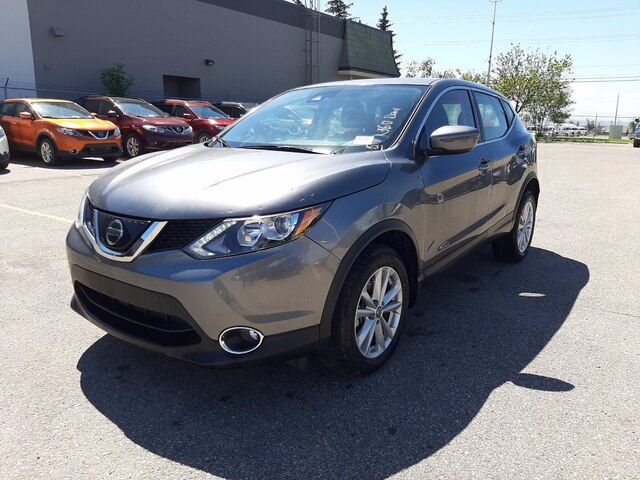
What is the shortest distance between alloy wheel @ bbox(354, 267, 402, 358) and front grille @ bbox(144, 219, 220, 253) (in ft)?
3.01

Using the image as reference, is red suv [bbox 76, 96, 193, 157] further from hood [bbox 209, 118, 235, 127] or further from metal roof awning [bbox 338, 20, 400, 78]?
metal roof awning [bbox 338, 20, 400, 78]

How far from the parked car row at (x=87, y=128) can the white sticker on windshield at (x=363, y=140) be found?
10.3m

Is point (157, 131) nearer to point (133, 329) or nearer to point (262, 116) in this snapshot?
point (262, 116)

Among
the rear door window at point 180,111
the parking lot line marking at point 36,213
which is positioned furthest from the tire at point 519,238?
the rear door window at point 180,111

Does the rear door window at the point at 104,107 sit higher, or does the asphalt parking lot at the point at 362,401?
the rear door window at the point at 104,107

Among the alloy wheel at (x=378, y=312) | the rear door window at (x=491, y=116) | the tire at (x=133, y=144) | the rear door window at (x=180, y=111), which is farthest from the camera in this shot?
the rear door window at (x=180, y=111)

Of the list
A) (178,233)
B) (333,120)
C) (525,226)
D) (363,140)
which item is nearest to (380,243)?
(363,140)

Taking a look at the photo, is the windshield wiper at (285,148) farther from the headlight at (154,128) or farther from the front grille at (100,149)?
the headlight at (154,128)

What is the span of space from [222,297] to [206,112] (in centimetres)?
1531

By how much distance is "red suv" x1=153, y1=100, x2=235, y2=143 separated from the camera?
15938 mm

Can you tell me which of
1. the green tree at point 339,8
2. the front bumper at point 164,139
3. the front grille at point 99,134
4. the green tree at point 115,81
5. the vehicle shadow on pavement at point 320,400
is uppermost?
the green tree at point 339,8

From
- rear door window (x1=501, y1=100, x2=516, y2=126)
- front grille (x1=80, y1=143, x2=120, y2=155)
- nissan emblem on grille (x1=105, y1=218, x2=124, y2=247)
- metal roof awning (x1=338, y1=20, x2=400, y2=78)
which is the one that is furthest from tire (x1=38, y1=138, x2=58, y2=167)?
metal roof awning (x1=338, y1=20, x2=400, y2=78)

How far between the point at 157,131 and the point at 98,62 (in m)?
8.73

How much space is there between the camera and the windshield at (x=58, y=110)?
40.4ft
